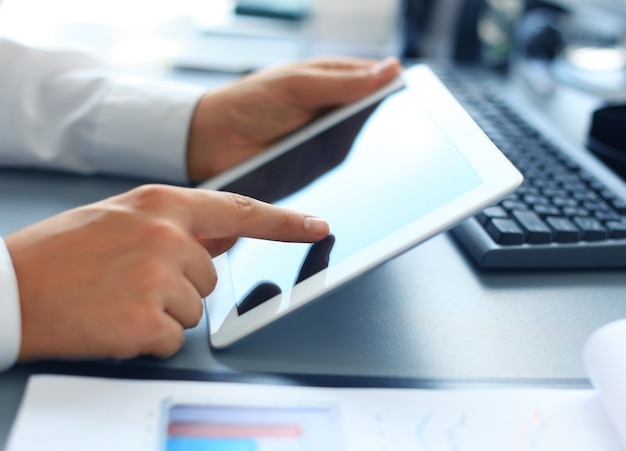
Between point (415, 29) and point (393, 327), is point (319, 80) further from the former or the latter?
point (415, 29)

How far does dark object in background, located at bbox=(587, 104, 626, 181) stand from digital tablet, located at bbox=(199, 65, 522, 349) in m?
0.25

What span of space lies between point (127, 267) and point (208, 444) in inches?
4.5

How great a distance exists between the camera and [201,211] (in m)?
0.41

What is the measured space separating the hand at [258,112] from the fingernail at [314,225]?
0.21m

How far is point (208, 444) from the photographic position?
0.32 metres

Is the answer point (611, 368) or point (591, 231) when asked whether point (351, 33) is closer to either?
point (591, 231)

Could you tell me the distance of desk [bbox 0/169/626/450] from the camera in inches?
15.4

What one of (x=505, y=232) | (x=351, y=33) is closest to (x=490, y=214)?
(x=505, y=232)

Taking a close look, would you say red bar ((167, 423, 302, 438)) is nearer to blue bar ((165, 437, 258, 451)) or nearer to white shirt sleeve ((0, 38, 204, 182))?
blue bar ((165, 437, 258, 451))

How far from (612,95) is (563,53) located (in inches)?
4.8

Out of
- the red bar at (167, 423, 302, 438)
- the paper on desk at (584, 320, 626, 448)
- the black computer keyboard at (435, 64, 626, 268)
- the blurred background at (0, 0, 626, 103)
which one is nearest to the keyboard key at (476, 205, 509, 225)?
the black computer keyboard at (435, 64, 626, 268)

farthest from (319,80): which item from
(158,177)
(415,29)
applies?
(415,29)

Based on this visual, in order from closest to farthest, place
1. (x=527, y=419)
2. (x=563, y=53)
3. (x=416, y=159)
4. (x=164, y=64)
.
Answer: (x=527, y=419)
(x=416, y=159)
(x=164, y=64)
(x=563, y=53)

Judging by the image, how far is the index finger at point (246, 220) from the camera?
16.2 inches
